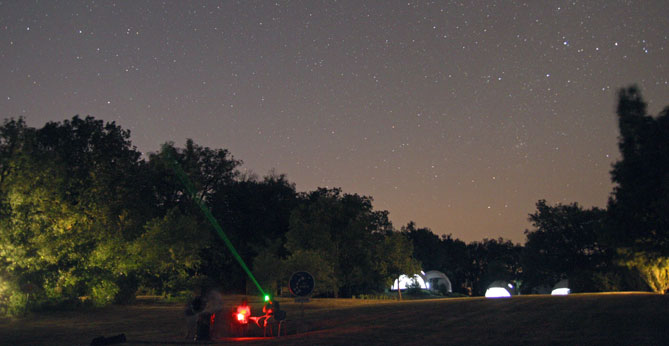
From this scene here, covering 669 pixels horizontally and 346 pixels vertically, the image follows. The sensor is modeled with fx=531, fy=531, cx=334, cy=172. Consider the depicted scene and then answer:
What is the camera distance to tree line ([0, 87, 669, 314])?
2941cm

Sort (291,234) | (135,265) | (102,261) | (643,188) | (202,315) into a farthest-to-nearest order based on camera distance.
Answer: (291,234) < (135,265) < (102,261) < (643,188) < (202,315)

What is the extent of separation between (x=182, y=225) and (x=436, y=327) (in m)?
24.1

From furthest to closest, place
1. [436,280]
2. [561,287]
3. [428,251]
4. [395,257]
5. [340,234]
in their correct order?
1. [428,251]
2. [436,280]
3. [561,287]
4. [340,234]
5. [395,257]

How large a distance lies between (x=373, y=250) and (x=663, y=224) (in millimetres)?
23015

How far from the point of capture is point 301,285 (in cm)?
1688

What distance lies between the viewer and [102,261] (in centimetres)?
3325

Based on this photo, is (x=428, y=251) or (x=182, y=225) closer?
(x=182, y=225)

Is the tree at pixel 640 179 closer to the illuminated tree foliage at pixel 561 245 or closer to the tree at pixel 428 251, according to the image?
the illuminated tree foliage at pixel 561 245

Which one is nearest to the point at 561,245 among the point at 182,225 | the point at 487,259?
the point at 487,259

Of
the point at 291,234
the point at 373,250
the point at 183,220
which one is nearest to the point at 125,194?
the point at 183,220

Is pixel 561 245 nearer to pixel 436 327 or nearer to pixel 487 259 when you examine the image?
pixel 487 259

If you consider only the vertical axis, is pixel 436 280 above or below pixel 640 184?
below

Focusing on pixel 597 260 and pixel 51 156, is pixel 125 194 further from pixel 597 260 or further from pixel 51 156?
pixel 597 260

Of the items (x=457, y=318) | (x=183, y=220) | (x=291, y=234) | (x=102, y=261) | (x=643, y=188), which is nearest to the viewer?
(x=457, y=318)
